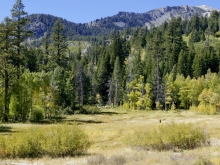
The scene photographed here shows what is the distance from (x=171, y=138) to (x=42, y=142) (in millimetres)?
9616

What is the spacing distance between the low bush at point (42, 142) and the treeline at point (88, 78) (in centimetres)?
2525

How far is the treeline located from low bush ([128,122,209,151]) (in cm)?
2741

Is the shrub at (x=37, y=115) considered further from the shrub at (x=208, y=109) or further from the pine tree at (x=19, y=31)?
the shrub at (x=208, y=109)

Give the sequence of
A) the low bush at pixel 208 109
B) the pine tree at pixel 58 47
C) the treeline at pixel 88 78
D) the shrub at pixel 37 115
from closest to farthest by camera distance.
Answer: the treeline at pixel 88 78 < the shrub at pixel 37 115 < the low bush at pixel 208 109 < the pine tree at pixel 58 47

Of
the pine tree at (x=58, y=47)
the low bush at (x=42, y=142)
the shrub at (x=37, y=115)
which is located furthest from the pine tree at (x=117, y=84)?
the low bush at (x=42, y=142)

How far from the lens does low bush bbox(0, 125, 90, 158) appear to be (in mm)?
19094

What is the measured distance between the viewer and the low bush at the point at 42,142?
19.1 metres

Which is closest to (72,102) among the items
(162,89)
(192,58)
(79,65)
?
(79,65)

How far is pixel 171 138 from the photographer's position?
851 inches

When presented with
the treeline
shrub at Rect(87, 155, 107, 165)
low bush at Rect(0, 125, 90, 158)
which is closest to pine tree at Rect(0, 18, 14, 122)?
A: the treeline

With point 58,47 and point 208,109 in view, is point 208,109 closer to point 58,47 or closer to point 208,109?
point 208,109

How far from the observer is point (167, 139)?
21.5 meters

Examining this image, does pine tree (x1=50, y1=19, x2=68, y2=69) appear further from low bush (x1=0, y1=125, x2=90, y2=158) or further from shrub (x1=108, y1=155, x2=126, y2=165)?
shrub (x1=108, y1=155, x2=126, y2=165)

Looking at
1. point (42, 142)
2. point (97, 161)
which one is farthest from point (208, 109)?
point (97, 161)
